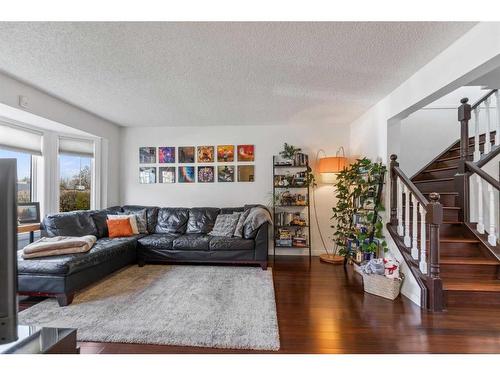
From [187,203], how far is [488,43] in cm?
432

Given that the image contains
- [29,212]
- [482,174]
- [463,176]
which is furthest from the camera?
[29,212]

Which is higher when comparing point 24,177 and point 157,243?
point 24,177

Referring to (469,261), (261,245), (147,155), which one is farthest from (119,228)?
(469,261)

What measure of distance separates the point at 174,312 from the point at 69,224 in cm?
225

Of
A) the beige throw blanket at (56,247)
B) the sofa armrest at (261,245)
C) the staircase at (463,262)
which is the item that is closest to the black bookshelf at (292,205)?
the sofa armrest at (261,245)

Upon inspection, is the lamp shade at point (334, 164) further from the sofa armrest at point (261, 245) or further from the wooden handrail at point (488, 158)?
the wooden handrail at point (488, 158)

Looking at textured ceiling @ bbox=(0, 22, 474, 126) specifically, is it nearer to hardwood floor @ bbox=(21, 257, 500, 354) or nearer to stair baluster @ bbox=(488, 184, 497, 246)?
stair baluster @ bbox=(488, 184, 497, 246)

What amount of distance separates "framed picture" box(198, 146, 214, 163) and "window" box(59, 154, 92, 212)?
6.45 feet

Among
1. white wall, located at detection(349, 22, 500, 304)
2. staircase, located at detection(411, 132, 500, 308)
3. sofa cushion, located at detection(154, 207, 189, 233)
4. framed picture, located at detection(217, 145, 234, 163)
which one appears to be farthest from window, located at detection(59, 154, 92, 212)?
staircase, located at detection(411, 132, 500, 308)

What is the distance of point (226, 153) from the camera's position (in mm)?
4531

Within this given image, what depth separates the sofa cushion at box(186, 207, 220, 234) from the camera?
4.06 m

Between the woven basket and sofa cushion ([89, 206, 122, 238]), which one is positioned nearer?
the woven basket

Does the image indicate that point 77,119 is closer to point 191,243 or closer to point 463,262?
point 191,243

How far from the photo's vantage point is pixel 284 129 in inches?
177
